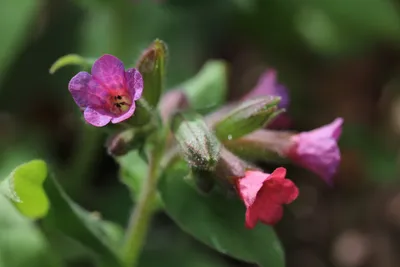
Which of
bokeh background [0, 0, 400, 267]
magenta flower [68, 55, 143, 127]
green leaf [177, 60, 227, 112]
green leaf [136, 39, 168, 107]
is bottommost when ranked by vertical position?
→ bokeh background [0, 0, 400, 267]

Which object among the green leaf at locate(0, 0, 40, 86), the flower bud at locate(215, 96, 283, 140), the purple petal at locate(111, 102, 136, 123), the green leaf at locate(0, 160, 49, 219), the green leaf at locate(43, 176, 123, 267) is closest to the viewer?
the purple petal at locate(111, 102, 136, 123)

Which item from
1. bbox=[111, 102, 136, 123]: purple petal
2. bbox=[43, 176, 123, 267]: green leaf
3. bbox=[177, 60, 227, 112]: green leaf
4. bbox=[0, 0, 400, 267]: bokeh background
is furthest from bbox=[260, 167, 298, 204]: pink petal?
bbox=[0, 0, 400, 267]: bokeh background

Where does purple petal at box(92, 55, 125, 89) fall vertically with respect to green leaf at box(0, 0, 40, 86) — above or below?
above

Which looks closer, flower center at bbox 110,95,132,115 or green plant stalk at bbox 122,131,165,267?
flower center at bbox 110,95,132,115

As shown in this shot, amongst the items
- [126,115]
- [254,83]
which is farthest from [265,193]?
[254,83]

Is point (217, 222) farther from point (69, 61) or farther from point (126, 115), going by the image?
point (69, 61)

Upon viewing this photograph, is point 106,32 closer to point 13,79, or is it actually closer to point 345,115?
point 13,79

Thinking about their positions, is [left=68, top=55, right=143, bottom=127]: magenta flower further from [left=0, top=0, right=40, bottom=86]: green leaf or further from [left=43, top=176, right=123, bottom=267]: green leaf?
[left=0, top=0, right=40, bottom=86]: green leaf
